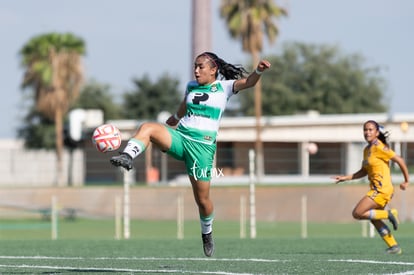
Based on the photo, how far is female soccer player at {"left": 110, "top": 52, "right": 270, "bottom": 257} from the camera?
11.5m

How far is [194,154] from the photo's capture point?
1159 cm

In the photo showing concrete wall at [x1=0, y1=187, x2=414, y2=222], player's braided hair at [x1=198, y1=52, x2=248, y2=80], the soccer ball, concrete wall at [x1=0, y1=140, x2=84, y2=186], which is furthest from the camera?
concrete wall at [x1=0, y1=140, x2=84, y2=186]

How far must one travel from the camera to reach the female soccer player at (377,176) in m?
14.8

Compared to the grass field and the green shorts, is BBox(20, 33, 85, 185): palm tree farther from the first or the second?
the green shorts

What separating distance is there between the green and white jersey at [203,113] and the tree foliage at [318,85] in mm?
72844

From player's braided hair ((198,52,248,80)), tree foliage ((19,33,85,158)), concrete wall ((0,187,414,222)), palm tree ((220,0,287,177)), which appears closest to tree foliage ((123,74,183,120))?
tree foliage ((19,33,85,158))

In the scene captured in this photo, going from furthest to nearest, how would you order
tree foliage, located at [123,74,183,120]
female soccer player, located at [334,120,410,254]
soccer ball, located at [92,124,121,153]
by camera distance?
tree foliage, located at [123,74,183,120], female soccer player, located at [334,120,410,254], soccer ball, located at [92,124,121,153]

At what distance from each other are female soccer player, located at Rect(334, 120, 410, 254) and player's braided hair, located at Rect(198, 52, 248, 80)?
2780 mm

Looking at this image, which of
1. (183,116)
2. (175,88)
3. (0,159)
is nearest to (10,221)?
(0,159)

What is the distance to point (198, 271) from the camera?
1120cm

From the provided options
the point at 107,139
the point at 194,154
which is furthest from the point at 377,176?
the point at 107,139

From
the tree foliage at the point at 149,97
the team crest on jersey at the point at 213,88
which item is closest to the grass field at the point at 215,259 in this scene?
the team crest on jersey at the point at 213,88

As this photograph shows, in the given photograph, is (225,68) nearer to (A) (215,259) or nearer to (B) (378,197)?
(A) (215,259)

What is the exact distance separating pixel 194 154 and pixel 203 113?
473mm
